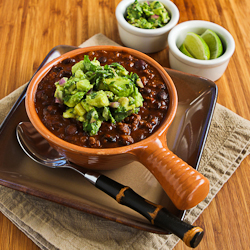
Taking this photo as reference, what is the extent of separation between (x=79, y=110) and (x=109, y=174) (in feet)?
1.79

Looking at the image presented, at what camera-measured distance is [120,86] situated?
1772 millimetres

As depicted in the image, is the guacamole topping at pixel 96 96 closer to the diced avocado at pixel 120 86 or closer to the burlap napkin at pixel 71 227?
the diced avocado at pixel 120 86

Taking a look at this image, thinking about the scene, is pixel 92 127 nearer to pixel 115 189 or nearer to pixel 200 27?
pixel 115 189

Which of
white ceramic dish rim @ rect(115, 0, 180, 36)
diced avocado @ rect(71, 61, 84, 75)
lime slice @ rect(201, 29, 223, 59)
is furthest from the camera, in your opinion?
white ceramic dish rim @ rect(115, 0, 180, 36)

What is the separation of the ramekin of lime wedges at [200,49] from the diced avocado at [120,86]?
1051mm

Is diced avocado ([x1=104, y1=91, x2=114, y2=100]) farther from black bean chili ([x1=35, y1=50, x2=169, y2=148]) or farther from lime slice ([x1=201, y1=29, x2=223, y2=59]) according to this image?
lime slice ([x1=201, y1=29, x2=223, y2=59])

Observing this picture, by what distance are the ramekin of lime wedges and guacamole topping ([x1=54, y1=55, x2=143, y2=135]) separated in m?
1.00

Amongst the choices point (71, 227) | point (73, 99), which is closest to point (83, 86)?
point (73, 99)

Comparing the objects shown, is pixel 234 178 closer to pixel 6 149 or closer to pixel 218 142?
pixel 218 142

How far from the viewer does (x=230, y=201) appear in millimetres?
2090

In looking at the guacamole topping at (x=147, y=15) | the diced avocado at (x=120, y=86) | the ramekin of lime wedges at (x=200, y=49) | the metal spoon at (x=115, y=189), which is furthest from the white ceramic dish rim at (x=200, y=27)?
the metal spoon at (x=115, y=189)

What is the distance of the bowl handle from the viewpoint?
4.92ft

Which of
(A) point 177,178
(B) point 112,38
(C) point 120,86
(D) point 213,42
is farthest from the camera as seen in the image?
(B) point 112,38

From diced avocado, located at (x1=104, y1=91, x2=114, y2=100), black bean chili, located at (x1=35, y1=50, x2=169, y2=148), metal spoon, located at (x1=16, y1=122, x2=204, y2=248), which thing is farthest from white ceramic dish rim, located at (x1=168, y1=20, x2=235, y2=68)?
metal spoon, located at (x1=16, y1=122, x2=204, y2=248)
